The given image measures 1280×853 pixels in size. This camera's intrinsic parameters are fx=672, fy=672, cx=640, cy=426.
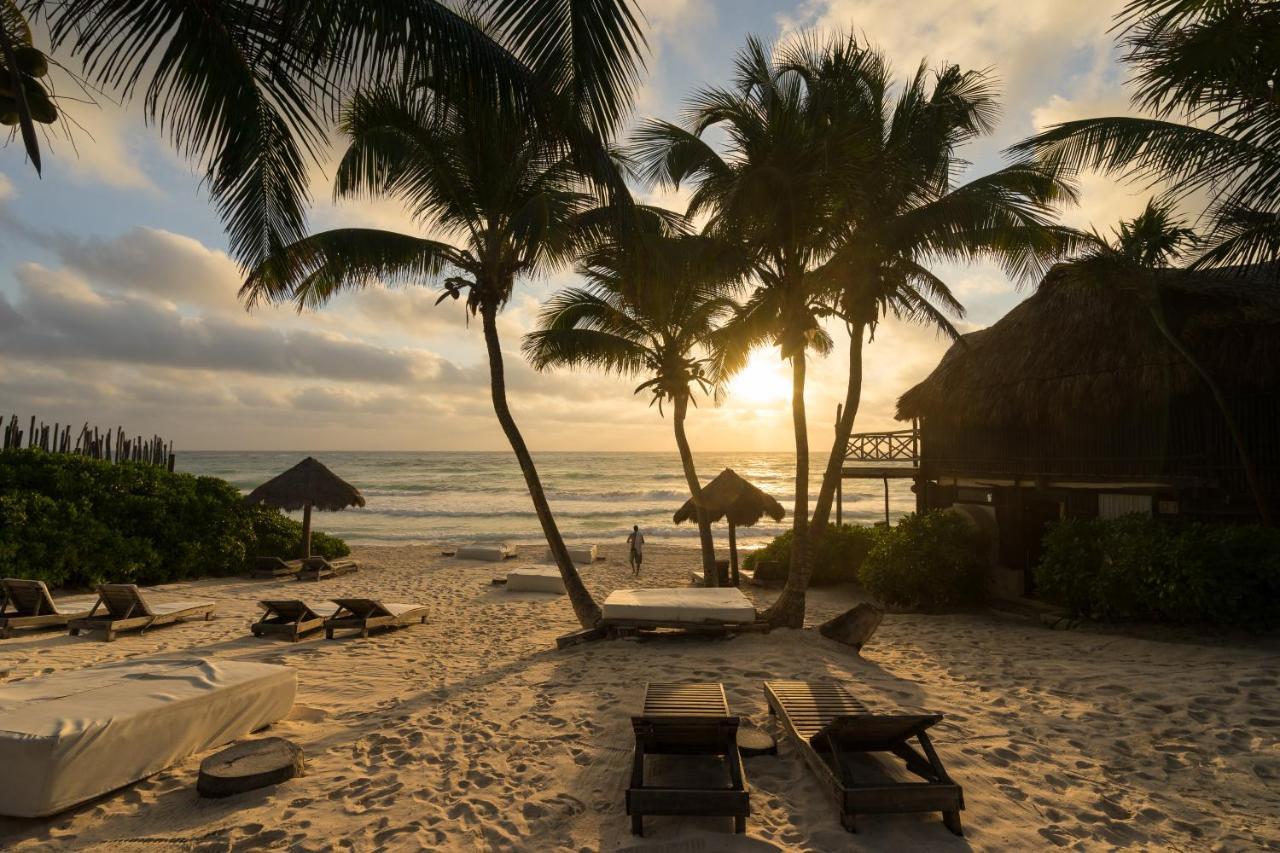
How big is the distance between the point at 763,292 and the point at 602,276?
158 inches

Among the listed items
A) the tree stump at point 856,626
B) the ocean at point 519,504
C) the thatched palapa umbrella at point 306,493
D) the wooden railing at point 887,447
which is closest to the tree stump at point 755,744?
the tree stump at point 856,626

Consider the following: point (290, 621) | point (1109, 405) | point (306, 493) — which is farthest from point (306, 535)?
point (1109, 405)

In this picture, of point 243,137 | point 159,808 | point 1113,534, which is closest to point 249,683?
point 159,808

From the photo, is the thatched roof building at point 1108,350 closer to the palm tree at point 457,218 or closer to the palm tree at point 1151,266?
→ the palm tree at point 1151,266

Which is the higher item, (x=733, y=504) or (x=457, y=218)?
(x=457, y=218)

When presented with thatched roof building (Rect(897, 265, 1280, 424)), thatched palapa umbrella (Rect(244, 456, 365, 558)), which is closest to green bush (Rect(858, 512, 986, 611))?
thatched roof building (Rect(897, 265, 1280, 424))

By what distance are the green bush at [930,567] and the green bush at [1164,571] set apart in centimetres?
153

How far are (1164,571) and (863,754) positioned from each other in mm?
6413

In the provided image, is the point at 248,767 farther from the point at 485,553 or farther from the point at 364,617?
the point at 485,553

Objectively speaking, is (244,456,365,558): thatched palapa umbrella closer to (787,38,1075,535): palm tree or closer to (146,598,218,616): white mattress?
(146,598,218,616): white mattress

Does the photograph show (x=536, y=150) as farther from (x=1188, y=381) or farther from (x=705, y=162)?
(x=1188, y=381)

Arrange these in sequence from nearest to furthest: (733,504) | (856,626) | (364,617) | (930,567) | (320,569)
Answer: (856,626) < (364,617) < (930,567) < (733,504) < (320,569)

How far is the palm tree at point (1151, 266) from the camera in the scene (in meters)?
9.38

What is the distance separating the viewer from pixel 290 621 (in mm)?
9758
